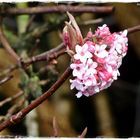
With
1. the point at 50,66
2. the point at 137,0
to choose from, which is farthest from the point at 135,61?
the point at 137,0

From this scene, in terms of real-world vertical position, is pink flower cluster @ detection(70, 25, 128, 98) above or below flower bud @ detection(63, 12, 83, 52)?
below

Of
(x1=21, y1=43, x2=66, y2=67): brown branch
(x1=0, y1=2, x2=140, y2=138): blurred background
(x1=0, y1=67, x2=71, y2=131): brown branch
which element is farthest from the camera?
(x1=0, y1=2, x2=140, y2=138): blurred background

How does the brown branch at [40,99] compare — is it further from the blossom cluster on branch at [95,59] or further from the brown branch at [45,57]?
the brown branch at [45,57]

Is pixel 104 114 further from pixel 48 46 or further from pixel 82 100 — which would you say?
pixel 48 46

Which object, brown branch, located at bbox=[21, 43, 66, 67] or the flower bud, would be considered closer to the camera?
the flower bud

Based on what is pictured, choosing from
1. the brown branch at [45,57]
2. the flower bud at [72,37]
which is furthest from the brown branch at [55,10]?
the flower bud at [72,37]

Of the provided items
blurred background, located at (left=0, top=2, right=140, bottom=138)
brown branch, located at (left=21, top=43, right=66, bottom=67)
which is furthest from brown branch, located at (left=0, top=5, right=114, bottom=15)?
blurred background, located at (left=0, top=2, right=140, bottom=138)

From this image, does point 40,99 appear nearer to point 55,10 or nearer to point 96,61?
point 96,61

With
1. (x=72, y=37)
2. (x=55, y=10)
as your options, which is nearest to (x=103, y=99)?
(x=55, y=10)

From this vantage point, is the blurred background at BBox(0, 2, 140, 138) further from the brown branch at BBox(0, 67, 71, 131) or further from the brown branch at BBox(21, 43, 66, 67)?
the brown branch at BBox(0, 67, 71, 131)
